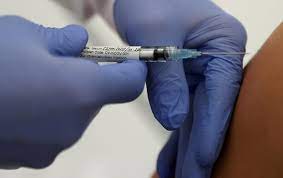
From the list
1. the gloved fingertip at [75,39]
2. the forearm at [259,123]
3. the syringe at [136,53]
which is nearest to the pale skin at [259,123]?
the forearm at [259,123]

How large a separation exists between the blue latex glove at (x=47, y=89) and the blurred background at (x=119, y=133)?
603 mm

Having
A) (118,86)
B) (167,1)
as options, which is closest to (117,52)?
(118,86)

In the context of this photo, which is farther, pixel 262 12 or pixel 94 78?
pixel 262 12

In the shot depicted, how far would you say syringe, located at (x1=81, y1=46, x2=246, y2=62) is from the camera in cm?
73

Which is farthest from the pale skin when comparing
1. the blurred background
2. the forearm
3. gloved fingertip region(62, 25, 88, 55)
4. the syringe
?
the blurred background

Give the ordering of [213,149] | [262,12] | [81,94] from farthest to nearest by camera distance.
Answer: [262,12]
[213,149]
[81,94]

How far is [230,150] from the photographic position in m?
0.76

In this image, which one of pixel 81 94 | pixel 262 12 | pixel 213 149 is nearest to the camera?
pixel 81 94

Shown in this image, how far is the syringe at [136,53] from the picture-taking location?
0.73 m

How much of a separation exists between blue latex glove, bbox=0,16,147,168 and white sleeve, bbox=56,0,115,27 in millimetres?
479

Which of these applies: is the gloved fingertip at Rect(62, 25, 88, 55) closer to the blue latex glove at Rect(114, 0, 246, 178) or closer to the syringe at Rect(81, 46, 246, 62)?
the syringe at Rect(81, 46, 246, 62)

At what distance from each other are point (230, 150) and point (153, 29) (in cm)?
27

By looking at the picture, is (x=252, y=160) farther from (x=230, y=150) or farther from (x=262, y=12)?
(x=262, y=12)

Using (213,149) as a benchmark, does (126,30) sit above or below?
above
